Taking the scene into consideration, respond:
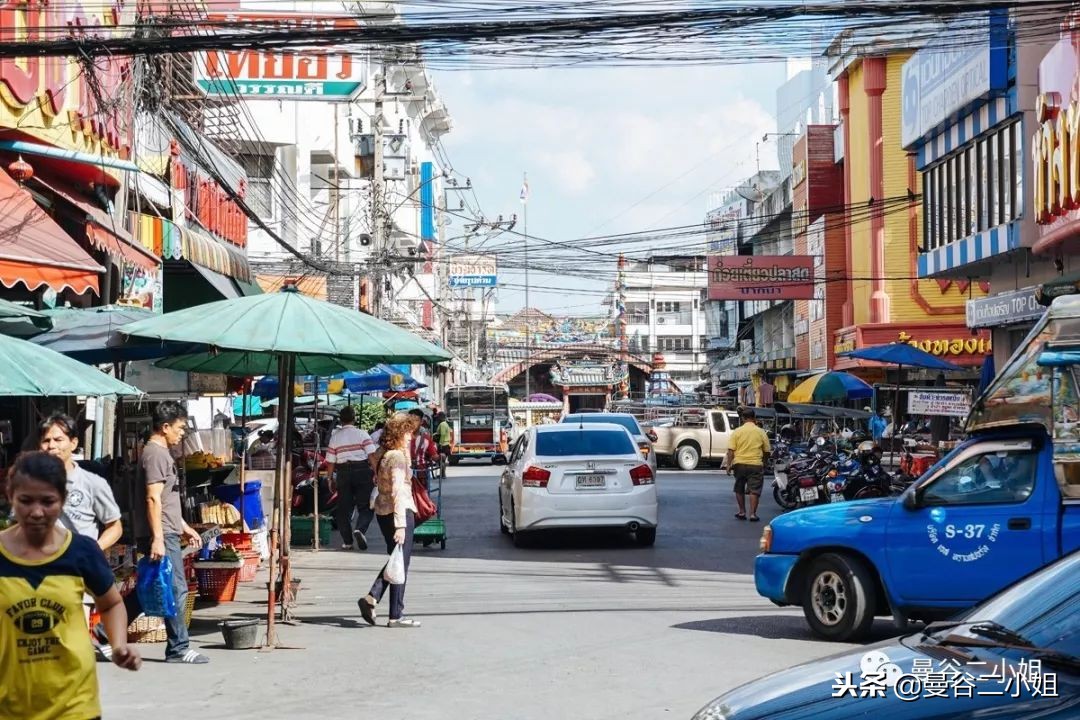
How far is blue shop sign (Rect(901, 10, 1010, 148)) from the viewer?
77.2 feet

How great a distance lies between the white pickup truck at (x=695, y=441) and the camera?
136 feet

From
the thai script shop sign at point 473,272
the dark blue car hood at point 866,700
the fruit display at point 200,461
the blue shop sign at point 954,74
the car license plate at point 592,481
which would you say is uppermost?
the thai script shop sign at point 473,272

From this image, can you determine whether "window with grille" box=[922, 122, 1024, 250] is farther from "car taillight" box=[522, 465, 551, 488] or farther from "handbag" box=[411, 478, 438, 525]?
"handbag" box=[411, 478, 438, 525]

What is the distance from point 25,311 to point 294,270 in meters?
31.0

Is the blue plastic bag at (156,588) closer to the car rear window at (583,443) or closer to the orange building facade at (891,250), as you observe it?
the car rear window at (583,443)

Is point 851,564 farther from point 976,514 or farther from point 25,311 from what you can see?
point 25,311

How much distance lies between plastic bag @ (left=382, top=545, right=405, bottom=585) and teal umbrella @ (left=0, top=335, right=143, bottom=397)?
2.77m

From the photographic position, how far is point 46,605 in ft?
16.5

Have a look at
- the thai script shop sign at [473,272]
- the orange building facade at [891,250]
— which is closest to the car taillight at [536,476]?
the orange building facade at [891,250]

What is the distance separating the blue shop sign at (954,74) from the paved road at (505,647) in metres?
10.2

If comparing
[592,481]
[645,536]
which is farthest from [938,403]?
[592,481]

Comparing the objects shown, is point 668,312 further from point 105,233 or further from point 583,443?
point 105,233

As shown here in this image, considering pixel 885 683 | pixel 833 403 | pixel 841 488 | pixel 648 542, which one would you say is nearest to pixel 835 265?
pixel 833 403

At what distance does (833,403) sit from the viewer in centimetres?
4600
